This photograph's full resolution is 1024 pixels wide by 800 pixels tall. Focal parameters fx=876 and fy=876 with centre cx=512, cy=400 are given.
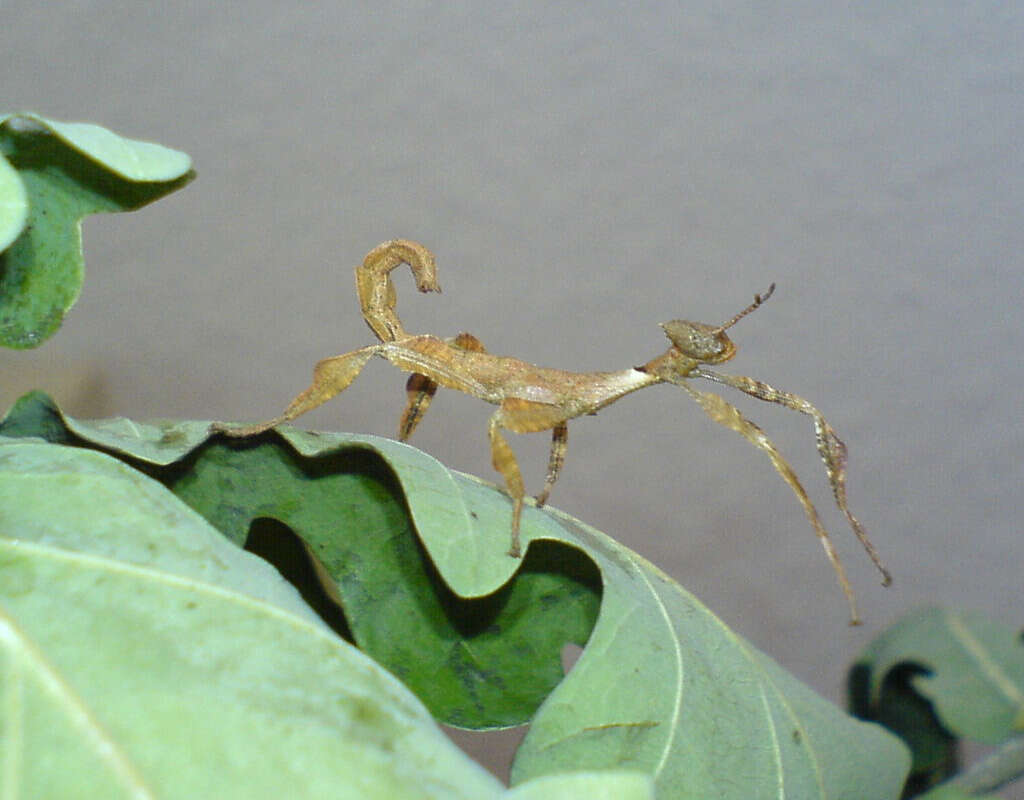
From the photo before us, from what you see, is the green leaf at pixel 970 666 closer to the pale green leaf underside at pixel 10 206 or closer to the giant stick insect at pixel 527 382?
the giant stick insect at pixel 527 382

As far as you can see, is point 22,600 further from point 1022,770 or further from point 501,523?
point 1022,770

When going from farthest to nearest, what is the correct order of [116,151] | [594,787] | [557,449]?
[557,449]
[116,151]
[594,787]

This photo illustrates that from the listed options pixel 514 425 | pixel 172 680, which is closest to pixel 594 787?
pixel 172 680

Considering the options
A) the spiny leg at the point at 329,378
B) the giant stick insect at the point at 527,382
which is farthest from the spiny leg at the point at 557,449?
the spiny leg at the point at 329,378

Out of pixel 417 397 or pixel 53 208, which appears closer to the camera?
pixel 53 208

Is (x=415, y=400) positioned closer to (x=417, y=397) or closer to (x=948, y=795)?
(x=417, y=397)

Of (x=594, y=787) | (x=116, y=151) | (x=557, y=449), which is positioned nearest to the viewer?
(x=594, y=787)
